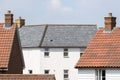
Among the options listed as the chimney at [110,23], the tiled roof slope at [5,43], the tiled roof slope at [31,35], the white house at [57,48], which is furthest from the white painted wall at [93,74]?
the tiled roof slope at [31,35]

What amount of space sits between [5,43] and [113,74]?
10296 millimetres

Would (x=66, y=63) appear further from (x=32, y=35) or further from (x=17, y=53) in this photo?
(x=17, y=53)

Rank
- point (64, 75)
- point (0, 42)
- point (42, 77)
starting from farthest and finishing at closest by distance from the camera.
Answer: point (64, 75) → point (0, 42) → point (42, 77)

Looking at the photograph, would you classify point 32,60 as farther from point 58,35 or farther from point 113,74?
point 113,74

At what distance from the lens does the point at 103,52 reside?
70.5 metres

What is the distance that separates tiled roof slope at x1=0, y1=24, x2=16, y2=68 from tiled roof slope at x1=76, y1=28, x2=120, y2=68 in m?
6.32

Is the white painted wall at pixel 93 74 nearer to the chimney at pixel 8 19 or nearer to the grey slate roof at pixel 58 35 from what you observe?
the chimney at pixel 8 19

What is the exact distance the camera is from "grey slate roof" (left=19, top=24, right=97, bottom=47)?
105m

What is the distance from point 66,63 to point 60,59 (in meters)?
0.96

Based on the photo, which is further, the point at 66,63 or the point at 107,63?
the point at 66,63

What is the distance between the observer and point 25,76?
216 feet

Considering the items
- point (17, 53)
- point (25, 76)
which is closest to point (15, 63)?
point (17, 53)

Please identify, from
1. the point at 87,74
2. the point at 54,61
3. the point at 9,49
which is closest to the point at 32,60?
the point at 54,61

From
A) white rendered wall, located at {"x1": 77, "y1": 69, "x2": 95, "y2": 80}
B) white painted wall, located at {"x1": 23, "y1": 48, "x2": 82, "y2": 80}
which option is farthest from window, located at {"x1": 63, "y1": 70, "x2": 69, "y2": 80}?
white rendered wall, located at {"x1": 77, "y1": 69, "x2": 95, "y2": 80}
